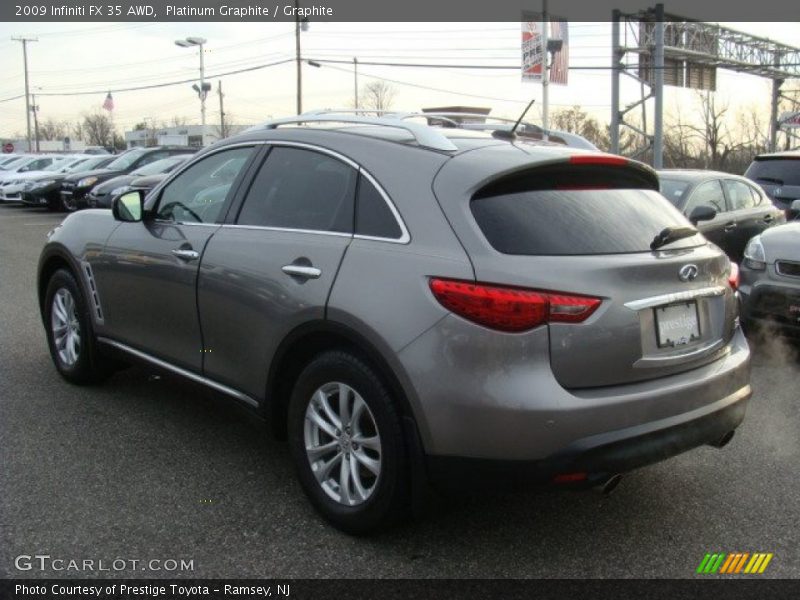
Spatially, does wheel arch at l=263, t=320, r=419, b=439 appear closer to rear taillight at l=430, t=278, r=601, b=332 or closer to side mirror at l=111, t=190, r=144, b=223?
rear taillight at l=430, t=278, r=601, b=332

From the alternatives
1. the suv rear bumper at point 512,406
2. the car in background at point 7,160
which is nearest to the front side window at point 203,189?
the suv rear bumper at point 512,406

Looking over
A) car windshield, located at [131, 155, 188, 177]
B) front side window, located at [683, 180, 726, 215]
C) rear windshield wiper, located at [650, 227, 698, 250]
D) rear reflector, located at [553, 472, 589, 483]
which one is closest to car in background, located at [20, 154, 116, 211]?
car windshield, located at [131, 155, 188, 177]

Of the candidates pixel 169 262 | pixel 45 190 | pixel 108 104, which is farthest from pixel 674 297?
pixel 108 104

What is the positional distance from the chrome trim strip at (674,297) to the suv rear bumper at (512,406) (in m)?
0.30

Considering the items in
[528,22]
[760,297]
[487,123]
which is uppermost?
[528,22]

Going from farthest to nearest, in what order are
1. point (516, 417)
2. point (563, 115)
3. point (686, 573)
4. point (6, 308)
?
point (563, 115) < point (6, 308) < point (686, 573) < point (516, 417)

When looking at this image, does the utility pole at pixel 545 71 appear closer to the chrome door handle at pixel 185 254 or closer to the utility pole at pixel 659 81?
the utility pole at pixel 659 81

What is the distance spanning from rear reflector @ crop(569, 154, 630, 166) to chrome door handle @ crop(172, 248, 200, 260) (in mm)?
1944

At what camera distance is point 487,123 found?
4301 millimetres

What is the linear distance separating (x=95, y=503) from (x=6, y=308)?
5217 mm

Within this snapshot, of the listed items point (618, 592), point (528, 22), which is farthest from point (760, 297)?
point (528, 22)

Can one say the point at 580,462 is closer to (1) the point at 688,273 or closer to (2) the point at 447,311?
(2) the point at 447,311

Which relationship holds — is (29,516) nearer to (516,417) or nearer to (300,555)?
(300,555)

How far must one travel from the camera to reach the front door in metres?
4.05
